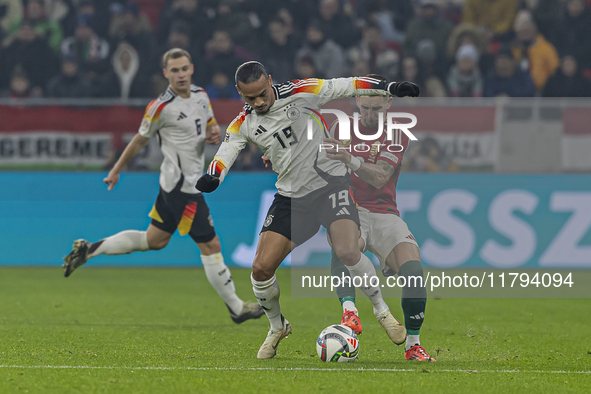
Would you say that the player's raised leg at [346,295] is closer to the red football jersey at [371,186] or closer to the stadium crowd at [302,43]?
the red football jersey at [371,186]

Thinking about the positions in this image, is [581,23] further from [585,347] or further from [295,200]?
[295,200]

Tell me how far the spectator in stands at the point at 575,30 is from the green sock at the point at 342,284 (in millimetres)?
9862

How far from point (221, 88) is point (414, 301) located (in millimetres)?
7869

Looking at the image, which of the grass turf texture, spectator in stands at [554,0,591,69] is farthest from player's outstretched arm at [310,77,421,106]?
spectator in stands at [554,0,591,69]

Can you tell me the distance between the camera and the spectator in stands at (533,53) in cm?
1434

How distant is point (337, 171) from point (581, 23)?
33.9ft

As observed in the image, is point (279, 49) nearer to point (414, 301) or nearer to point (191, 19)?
point (191, 19)

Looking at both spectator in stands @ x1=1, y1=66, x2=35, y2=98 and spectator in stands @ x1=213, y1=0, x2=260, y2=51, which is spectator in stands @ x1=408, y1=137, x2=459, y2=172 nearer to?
spectator in stands @ x1=213, y1=0, x2=260, y2=51

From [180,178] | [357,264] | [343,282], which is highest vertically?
[180,178]

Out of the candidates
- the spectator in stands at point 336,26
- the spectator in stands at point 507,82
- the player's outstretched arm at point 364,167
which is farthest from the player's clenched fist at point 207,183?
the spectator in stands at point 336,26

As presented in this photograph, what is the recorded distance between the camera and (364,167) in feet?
20.2

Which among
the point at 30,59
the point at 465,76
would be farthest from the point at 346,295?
the point at 30,59

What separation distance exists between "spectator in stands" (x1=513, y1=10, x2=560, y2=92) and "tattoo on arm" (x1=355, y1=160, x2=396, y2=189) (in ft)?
28.9

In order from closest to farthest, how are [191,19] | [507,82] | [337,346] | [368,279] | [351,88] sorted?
1. [337,346]
2. [351,88]
3. [368,279]
4. [507,82]
5. [191,19]
